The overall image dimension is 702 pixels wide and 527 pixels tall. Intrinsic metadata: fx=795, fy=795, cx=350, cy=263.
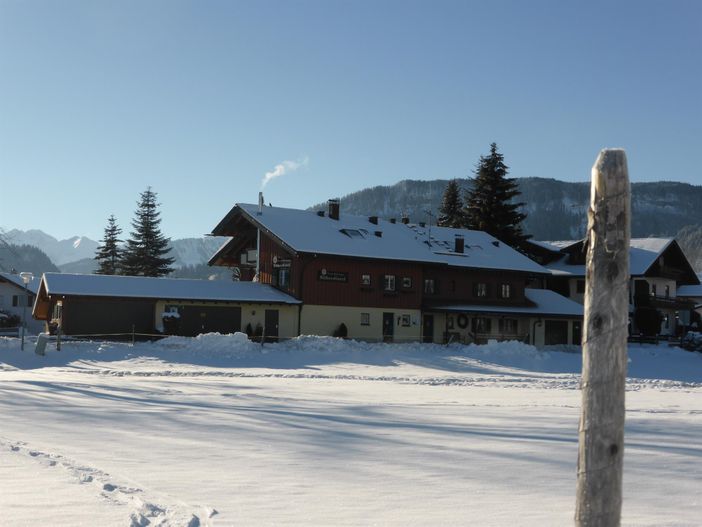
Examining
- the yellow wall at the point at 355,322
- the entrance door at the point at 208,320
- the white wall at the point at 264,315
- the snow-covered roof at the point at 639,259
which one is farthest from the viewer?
the snow-covered roof at the point at 639,259

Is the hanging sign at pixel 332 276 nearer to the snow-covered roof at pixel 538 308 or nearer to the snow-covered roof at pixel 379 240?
the snow-covered roof at pixel 379 240

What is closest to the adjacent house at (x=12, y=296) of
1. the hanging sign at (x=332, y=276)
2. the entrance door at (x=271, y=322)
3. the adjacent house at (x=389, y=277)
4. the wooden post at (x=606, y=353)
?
the adjacent house at (x=389, y=277)

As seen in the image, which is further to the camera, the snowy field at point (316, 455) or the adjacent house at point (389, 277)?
the adjacent house at point (389, 277)

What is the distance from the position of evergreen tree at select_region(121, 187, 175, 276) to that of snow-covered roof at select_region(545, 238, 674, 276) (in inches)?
1515

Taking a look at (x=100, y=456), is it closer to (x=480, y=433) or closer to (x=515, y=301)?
(x=480, y=433)

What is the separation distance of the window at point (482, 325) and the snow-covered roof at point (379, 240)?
11.5ft

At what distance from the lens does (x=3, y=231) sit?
31.3 meters

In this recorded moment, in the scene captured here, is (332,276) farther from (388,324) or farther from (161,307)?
(161,307)

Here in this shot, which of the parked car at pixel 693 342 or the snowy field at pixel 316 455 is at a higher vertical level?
the parked car at pixel 693 342

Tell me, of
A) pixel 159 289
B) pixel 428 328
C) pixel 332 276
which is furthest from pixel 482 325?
pixel 159 289

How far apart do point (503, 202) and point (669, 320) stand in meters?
18.4

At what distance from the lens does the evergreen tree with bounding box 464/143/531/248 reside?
7181 cm

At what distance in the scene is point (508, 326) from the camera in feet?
176

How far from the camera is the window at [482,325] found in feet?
171
